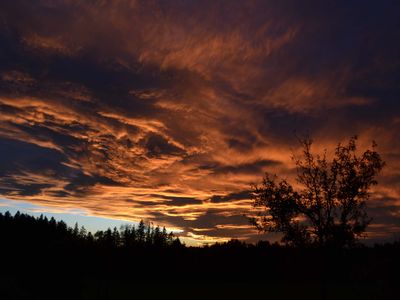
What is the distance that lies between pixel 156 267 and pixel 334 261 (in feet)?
276

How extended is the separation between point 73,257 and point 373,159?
21.6m

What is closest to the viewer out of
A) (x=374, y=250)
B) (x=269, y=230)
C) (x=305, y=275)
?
(x=269, y=230)

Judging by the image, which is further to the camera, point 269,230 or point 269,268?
point 269,268

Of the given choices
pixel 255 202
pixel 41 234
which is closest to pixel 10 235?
pixel 41 234

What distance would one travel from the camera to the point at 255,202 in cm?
2844

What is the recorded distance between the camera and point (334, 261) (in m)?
26.8

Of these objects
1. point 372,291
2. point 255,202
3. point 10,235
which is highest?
point 255,202

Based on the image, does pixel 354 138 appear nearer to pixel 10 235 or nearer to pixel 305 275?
pixel 10 235

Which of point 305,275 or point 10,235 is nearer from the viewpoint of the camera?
point 10,235

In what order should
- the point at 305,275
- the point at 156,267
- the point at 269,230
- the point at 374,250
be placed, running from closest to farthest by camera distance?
1. the point at 269,230
2. the point at 374,250
3. the point at 305,275
4. the point at 156,267

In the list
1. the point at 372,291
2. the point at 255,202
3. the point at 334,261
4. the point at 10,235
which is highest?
the point at 255,202

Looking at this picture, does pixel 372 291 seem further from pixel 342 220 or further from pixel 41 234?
pixel 41 234

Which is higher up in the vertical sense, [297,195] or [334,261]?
[297,195]

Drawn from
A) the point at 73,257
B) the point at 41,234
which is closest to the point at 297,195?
the point at 73,257
